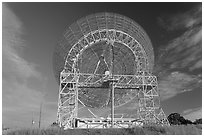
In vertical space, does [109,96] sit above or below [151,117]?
above

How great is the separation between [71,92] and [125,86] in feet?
30.9

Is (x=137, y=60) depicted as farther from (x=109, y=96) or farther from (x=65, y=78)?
(x=65, y=78)

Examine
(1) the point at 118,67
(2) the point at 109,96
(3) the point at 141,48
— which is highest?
(3) the point at 141,48

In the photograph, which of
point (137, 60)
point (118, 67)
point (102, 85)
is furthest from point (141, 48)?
point (102, 85)

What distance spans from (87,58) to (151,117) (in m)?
14.6

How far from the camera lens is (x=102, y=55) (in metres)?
41.1

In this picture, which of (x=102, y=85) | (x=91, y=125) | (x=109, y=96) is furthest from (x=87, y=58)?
(x=91, y=125)

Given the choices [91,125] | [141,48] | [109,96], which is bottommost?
[91,125]

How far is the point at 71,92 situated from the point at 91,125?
6.32 m

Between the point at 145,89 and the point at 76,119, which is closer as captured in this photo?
the point at 76,119

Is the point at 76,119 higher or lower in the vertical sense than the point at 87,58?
lower

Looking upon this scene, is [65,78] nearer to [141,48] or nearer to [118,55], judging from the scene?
[118,55]

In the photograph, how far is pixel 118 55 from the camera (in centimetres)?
4212

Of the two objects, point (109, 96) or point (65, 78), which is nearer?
point (65, 78)
